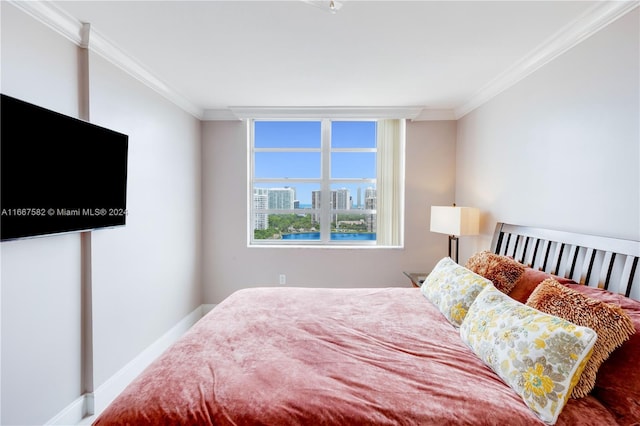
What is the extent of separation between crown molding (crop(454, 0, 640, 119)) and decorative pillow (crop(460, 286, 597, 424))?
171 cm

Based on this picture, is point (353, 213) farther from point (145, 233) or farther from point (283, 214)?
point (145, 233)

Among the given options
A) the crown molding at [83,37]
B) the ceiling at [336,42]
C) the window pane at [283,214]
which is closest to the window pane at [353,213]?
the window pane at [283,214]

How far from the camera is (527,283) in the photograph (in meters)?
1.69

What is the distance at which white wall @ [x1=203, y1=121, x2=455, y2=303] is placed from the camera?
138 inches

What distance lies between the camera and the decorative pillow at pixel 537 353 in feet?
3.26

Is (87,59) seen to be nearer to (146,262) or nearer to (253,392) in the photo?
(146,262)

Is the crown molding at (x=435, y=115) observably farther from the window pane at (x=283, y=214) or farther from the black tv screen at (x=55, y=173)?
the black tv screen at (x=55, y=173)

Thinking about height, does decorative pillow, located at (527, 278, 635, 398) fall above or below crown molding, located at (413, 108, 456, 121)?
below

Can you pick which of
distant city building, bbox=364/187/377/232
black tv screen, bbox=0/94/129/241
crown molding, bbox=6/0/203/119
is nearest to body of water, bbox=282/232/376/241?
distant city building, bbox=364/187/377/232

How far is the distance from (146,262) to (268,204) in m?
1.69

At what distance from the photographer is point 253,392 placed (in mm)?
1051

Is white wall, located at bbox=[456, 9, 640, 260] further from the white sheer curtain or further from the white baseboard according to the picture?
the white baseboard

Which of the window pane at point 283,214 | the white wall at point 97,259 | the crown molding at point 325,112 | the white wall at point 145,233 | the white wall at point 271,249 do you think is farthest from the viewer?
the window pane at point 283,214

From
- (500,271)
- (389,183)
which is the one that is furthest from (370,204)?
(500,271)
